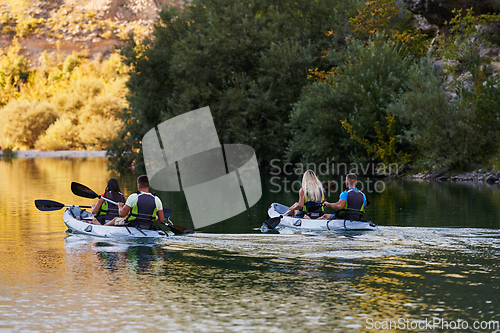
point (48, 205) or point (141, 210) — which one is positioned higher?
point (48, 205)

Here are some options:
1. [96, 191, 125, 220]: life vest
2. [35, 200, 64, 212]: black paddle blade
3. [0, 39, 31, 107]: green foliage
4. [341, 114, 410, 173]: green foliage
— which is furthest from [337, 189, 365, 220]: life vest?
[0, 39, 31, 107]: green foliage

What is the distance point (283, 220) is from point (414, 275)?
6.86 m

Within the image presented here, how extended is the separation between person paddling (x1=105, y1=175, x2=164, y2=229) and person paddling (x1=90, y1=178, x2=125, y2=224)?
831mm

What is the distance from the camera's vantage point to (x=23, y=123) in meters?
84.1

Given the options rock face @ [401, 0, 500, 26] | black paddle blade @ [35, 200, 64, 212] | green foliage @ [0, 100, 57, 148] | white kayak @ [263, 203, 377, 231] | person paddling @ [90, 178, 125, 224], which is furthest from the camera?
green foliage @ [0, 100, 57, 148]

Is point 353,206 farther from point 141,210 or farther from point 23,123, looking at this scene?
point 23,123

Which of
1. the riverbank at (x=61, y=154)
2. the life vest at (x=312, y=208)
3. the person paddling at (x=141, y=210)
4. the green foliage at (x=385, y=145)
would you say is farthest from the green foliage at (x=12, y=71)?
the person paddling at (x=141, y=210)

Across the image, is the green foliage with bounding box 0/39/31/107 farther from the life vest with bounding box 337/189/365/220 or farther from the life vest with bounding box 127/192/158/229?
the life vest with bounding box 337/189/365/220

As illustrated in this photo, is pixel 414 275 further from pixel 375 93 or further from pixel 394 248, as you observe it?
pixel 375 93

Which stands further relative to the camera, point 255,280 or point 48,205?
point 48,205

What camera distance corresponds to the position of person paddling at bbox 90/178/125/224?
15742 mm

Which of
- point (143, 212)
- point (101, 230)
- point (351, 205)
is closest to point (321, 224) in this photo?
point (351, 205)

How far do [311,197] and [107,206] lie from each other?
17.0 feet

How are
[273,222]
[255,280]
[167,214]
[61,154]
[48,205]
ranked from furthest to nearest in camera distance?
[61,154]
[48,205]
[273,222]
[167,214]
[255,280]
